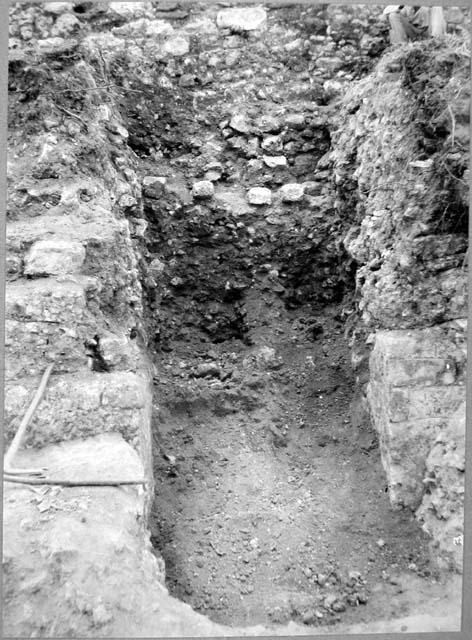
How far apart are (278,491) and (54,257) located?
150cm

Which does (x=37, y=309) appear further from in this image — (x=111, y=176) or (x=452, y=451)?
(x=452, y=451)

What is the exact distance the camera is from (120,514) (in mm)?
2074

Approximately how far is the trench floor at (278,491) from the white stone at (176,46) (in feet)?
4.24

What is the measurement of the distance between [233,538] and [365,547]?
0.56 m

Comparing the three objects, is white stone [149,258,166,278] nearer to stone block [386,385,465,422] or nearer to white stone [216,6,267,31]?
white stone [216,6,267,31]

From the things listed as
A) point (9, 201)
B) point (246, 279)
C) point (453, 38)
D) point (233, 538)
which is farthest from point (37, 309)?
point (453, 38)

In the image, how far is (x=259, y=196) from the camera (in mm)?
2887

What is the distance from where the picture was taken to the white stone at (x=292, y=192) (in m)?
2.89

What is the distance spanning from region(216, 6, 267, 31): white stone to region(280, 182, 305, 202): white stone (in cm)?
78

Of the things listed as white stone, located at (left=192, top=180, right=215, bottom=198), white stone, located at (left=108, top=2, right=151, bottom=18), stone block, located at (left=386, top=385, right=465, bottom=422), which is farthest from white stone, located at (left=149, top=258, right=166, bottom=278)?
stone block, located at (left=386, top=385, right=465, bottom=422)

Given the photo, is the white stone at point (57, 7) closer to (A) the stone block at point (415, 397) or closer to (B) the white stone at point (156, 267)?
(B) the white stone at point (156, 267)

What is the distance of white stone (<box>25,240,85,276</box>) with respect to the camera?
2418 millimetres

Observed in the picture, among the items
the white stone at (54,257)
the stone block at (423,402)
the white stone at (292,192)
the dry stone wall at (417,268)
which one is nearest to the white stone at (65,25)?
the white stone at (54,257)

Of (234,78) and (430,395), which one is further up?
(234,78)
